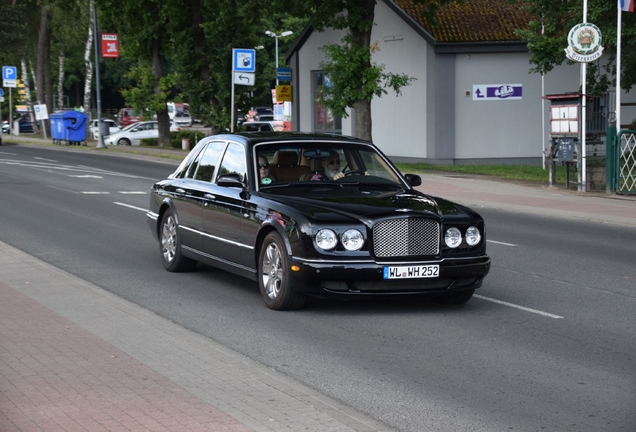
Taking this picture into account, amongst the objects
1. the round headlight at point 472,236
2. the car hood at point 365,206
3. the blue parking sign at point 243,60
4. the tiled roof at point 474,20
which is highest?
the tiled roof at point 474,20

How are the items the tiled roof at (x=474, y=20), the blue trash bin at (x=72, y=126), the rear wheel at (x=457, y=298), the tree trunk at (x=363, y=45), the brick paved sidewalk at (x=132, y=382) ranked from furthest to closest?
the blue trash bin at (x=72, y=126) < the tiled roof at (x=474, y=20) < the tree trunk at (x=363, y=45) < the rear wheel at (x=457, y=298) < the brick paved sidewalk at (x=132, y=382)

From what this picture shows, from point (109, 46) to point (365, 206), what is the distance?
127 ft

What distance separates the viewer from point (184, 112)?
320 feet

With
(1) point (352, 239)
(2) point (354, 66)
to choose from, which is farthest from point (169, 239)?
(2) point (354, 66)

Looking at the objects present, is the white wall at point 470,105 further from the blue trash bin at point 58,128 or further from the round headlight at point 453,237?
the round headlight at point 453,237

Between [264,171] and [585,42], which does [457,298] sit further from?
[585,42]

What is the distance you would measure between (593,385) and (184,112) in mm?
93048

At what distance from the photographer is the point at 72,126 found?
160ft

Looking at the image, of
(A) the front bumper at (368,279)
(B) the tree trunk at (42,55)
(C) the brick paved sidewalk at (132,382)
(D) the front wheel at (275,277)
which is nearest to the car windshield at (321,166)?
(D) the front wheel at (275,277)

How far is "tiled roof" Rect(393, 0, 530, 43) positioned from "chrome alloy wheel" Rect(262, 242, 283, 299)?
85.4 feet

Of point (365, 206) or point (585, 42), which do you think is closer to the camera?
point (365, 206)

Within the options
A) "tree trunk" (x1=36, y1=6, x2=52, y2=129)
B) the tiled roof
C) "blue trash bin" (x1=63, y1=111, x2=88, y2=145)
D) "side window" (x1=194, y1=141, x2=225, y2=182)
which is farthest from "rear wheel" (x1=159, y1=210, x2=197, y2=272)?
"tree trunk" (x1=36, y1=6, x2=52, y2=129)

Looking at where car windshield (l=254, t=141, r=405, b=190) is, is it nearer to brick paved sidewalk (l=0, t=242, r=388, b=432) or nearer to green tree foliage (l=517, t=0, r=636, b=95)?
brick paved sidewalk (l=0, t=242, r=388, b=432)

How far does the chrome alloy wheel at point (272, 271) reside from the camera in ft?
29.2
